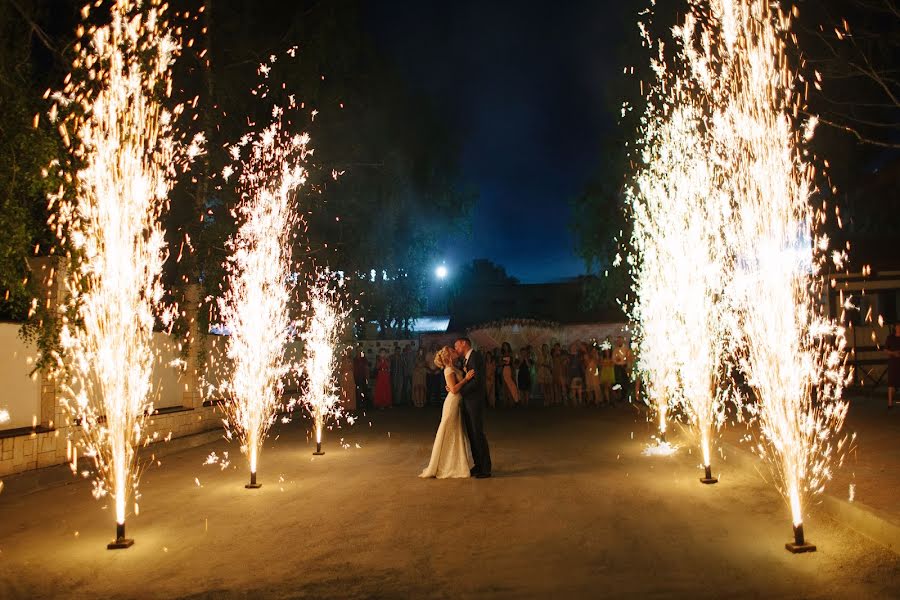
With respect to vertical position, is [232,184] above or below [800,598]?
above

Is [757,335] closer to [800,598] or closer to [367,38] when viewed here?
[800,598]

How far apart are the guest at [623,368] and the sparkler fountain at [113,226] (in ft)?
44.1

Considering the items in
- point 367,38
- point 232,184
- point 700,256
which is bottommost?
point 700,256


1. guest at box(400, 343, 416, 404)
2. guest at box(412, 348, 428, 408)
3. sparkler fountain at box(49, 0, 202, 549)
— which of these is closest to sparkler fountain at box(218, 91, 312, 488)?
sparkler fountain at box(49, 0, 202, 549)

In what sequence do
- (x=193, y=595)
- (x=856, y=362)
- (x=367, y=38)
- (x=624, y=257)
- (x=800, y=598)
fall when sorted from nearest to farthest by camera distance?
(x=800, y=598)
(x=193, y=595)
(x=856, y=362)
(x=367, y=38)
(x=624, y=257)

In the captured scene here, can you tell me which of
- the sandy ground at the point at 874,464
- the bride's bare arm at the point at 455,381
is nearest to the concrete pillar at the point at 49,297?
the bride's bare arm at the point at 455,381

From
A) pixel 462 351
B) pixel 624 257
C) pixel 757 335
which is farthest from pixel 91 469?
pixel 624 257

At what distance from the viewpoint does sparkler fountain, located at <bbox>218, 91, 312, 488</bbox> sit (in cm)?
1175

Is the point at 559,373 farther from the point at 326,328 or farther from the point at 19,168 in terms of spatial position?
the point at 19,168

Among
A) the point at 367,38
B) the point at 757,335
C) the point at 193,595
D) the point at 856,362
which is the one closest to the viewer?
the point at 193,595

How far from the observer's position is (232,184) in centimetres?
1897

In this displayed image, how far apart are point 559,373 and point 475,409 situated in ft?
44.6

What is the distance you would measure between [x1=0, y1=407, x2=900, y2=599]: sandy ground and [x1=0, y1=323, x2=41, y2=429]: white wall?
136cm

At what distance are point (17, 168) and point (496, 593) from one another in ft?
34.2
